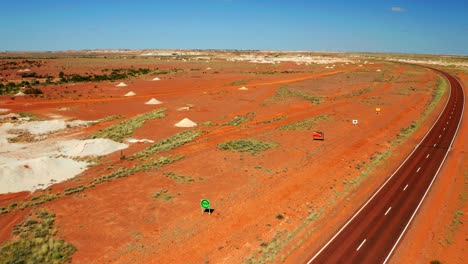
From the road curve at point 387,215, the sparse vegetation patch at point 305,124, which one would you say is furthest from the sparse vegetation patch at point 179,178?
the sparse vegetation patch at point 305,124

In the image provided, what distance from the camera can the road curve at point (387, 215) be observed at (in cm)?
2155

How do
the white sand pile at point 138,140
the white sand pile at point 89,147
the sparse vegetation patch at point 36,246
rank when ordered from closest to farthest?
1. the sparse vegetation patch at point 36,246
2. the white sand pile at point 89,147
3. the white sand pile at point 138,140

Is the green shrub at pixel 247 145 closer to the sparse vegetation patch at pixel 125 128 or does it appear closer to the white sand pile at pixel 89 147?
the white sand pile at pixel 89 147

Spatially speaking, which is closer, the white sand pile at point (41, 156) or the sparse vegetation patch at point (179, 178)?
the white sand pile at point (41, 156)

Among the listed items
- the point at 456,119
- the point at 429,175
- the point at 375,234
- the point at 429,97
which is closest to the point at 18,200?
the point at 375,234

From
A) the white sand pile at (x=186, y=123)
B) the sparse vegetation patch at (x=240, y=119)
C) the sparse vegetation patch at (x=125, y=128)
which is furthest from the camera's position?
the sparse vegetation patch at (x=240, y=119)

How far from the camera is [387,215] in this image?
86.4ft

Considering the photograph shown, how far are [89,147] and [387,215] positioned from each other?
107ft

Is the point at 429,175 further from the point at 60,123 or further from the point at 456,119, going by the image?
the point at 60,123

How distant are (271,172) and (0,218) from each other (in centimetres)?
2364

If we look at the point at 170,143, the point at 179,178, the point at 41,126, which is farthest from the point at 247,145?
the point at 41,126

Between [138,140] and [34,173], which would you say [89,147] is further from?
[34,173]

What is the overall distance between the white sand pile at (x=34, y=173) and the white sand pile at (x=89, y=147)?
3840 mm

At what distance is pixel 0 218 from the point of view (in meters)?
24.1
